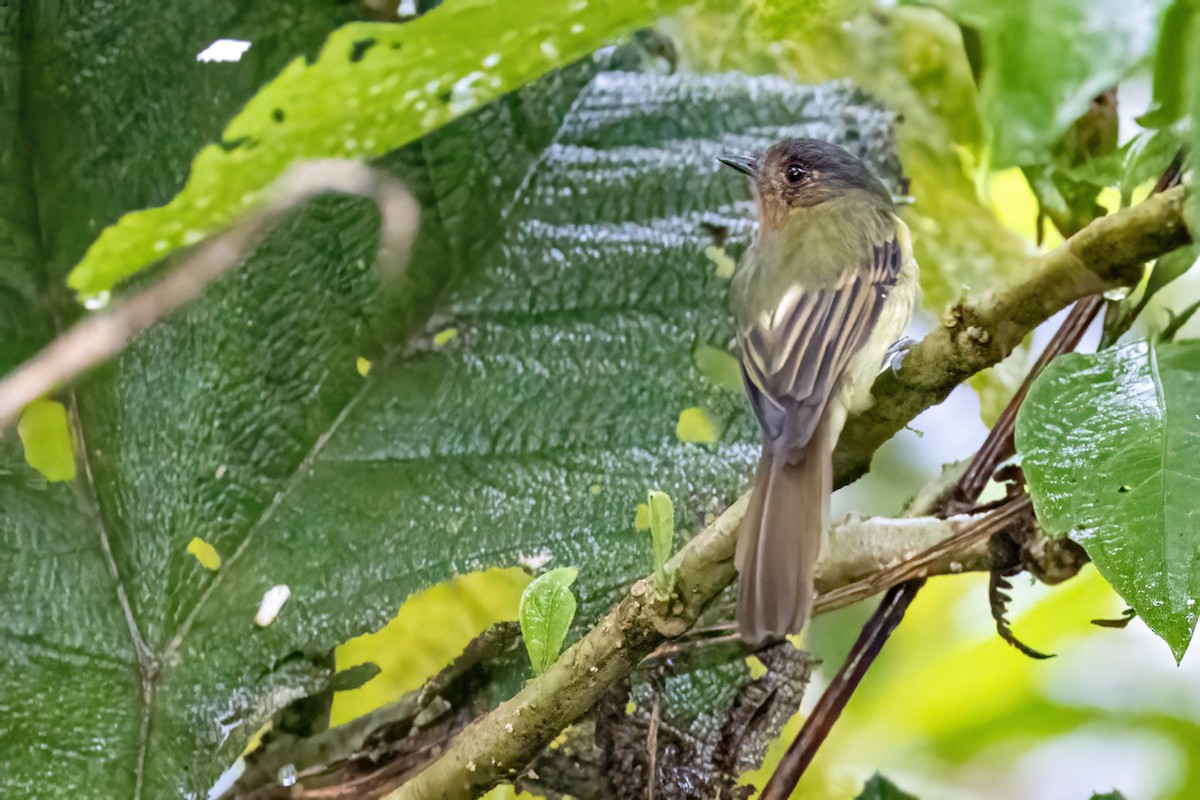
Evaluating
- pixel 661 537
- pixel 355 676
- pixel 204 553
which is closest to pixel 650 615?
pixel 661 537

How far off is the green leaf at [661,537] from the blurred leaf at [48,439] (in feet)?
1.41

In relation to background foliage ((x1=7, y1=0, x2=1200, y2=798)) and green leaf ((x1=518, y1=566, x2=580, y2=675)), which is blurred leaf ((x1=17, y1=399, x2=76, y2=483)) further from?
green leaf ((x1=518, y1=566, x2=580, y2=675))

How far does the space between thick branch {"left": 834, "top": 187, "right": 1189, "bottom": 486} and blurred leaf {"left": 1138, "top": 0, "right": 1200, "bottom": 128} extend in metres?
0.19

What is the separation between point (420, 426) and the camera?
28.1 inches

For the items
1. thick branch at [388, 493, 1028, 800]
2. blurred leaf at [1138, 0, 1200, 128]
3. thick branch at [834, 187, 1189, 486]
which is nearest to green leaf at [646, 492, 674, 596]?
thick branch at [388, 493, 1028, 800]

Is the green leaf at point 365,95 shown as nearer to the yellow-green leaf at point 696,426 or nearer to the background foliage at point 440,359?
the background foliage at point 440,359

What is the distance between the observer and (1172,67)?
23.5 inches

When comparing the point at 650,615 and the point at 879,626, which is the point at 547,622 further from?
the point at 879,626

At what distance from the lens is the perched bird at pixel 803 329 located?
514 mm

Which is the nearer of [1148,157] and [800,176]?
[1148,157]

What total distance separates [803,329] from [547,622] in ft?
0.72

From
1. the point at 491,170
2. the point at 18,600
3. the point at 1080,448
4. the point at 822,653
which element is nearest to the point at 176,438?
the point at 18,600

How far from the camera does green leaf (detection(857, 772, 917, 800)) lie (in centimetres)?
63

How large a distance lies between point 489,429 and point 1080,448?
365 millimetres
